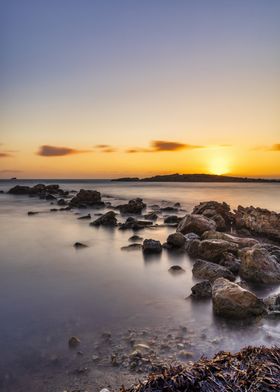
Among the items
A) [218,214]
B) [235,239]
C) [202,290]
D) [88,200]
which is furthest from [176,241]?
[88,200]

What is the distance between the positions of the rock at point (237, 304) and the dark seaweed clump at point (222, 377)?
152 inches

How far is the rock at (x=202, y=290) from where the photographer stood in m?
8.40

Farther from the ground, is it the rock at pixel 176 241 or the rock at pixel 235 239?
the rock at pixel 235 239

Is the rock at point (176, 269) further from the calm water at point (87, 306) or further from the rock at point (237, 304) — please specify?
the rock at point (237, 304)

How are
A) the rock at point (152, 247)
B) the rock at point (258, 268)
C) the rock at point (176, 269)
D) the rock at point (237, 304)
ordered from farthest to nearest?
the rock at point (152, 247) < the rock at point (176, 269) < the rock at point (258, 268) < the rock at point (237, 304)

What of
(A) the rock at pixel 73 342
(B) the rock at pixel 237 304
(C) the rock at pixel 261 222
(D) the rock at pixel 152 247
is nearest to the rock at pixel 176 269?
(D) the rock at pixel 152 247

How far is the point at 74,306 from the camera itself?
26.3 feet

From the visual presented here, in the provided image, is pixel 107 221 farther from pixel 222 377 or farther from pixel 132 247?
pixel 222 377

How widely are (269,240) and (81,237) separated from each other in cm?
920

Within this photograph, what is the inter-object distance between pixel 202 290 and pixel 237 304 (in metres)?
1.44

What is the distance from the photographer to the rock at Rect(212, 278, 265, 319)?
7.07 meters

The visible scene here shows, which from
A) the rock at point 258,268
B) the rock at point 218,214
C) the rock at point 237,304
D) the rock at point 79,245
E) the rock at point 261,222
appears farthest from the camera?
the rock at point 218,214

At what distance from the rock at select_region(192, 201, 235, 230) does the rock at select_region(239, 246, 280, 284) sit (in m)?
8.98

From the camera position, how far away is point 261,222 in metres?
17.3
